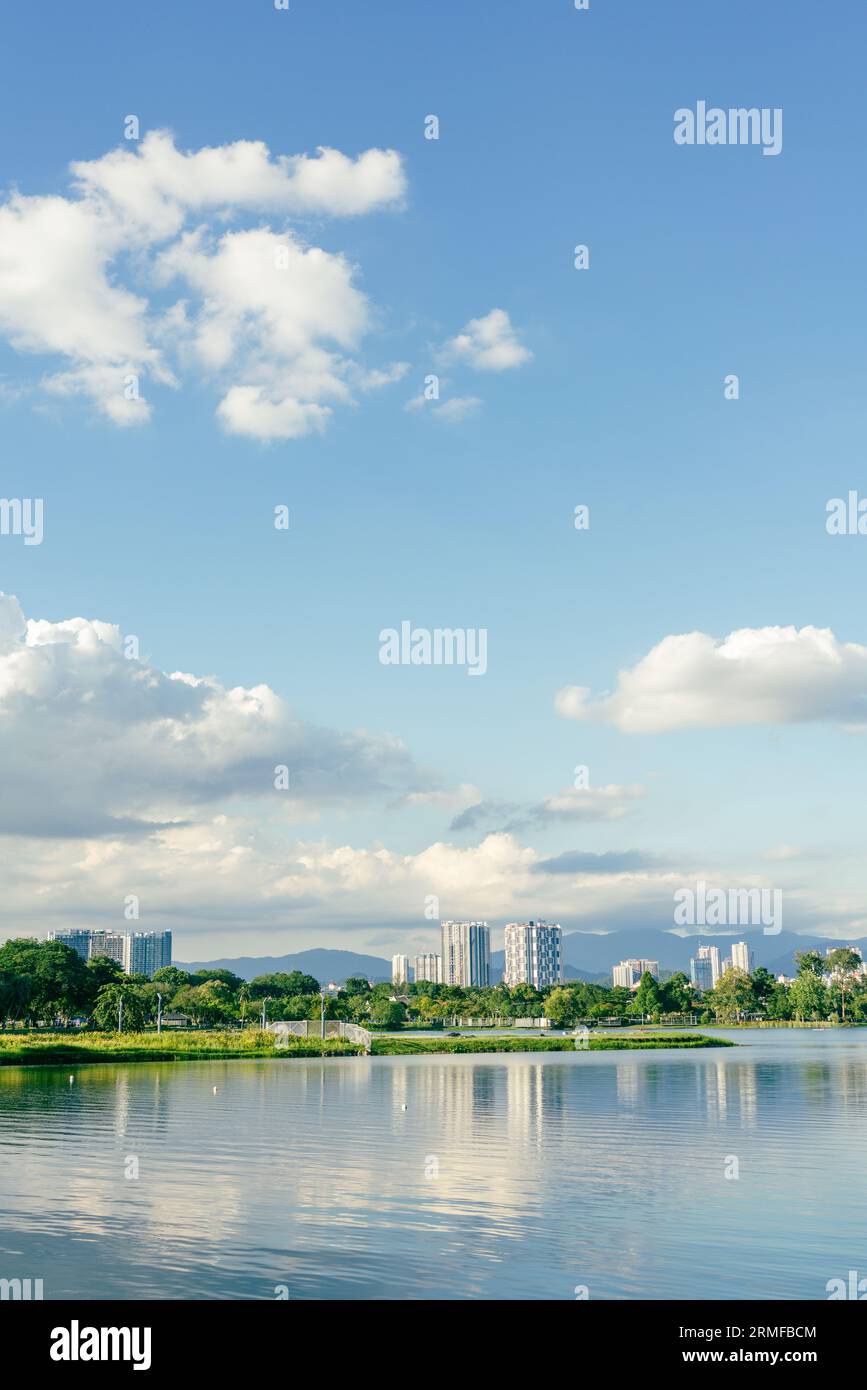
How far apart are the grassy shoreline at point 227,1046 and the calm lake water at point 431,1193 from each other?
30.6 metres

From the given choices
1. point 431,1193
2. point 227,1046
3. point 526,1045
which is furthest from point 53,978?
point 431,1193

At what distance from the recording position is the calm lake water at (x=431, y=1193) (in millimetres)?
27000

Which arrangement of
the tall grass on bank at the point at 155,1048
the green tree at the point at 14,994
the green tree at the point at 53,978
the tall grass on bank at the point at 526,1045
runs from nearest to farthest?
1. the tall grass on bank at the point at 155,1048
2. the tall grass on bank at the point at 526,1045
3. the green tree at the point at 14,994
4. the green tree at the point at 53,978

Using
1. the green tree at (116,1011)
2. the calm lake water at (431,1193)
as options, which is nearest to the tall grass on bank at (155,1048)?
the green tree at (116,1011)

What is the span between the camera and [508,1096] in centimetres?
7344

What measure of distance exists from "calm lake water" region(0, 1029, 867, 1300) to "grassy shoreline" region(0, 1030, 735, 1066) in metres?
30.6

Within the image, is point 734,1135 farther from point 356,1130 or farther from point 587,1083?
point 587,1083

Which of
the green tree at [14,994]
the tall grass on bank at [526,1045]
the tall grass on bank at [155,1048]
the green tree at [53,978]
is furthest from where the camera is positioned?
the green tree at [53,978]

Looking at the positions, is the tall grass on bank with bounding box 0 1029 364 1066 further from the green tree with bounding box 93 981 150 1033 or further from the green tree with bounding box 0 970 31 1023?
the green tree with bounding box 0 970 31 1023

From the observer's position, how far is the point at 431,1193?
37.4 metres

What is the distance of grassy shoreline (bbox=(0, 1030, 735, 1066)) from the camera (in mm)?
104256

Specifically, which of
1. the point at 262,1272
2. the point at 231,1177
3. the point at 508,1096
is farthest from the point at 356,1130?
the point at 262,1272

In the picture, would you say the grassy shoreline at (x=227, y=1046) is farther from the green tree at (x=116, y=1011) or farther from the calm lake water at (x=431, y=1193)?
the calm lake water at (x=431, y=1193)
